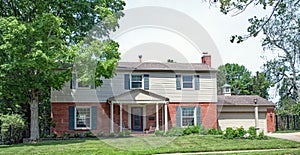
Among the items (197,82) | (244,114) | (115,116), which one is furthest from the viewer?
(244,114)

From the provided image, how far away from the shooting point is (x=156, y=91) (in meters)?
23.6

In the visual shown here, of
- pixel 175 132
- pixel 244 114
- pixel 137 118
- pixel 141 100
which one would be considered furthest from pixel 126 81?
pixel 244 114

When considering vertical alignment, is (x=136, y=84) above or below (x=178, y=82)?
below

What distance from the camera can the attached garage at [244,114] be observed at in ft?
82.8

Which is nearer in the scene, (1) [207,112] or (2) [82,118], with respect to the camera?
(2) [82,118]

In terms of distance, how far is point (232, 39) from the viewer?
313 inches

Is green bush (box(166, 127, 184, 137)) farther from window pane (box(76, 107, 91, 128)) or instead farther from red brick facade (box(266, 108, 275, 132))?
red brick facade (box(266, 108, 275, 132))

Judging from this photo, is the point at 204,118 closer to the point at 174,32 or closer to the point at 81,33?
the point at 174,32

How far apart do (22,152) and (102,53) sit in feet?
21.8

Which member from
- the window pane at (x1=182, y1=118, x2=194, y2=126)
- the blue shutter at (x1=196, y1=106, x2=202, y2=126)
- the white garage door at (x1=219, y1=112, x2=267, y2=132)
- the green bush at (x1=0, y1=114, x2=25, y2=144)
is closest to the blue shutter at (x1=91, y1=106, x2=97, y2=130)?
A: the green bush at (x1=0, y1=114, x2=25, y2=144)

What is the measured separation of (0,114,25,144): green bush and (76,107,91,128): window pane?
150 inches

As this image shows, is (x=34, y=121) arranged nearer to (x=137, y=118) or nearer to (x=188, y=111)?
(x=137, y=118)

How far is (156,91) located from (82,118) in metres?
5.41

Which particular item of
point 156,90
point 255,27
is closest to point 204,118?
point 156,90
